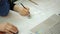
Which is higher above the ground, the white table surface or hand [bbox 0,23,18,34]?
the white table surface

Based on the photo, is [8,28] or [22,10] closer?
[8,28]

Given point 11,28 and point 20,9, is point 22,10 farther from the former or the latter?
point 11,28

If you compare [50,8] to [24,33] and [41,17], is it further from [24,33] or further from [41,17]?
[24,33]

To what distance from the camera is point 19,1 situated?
1097 millimetres

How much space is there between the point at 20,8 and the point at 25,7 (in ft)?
0.14

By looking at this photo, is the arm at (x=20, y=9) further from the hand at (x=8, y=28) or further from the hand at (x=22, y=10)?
the hand at (x=8, y=28)

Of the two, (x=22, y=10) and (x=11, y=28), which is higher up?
(x=22, y=10)

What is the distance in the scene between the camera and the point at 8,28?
2.66 feet

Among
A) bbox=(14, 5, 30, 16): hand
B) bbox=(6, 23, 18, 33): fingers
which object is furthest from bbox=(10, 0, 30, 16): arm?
bbox=(6, 23, 18, 33): fingers

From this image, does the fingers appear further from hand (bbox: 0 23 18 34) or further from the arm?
the arm

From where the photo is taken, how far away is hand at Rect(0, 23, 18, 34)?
793 millimetres

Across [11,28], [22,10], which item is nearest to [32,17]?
[22,10]

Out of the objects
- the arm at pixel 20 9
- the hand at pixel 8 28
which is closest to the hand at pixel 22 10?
the arm at pixel 20 9

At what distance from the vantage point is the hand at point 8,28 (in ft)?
2.60
